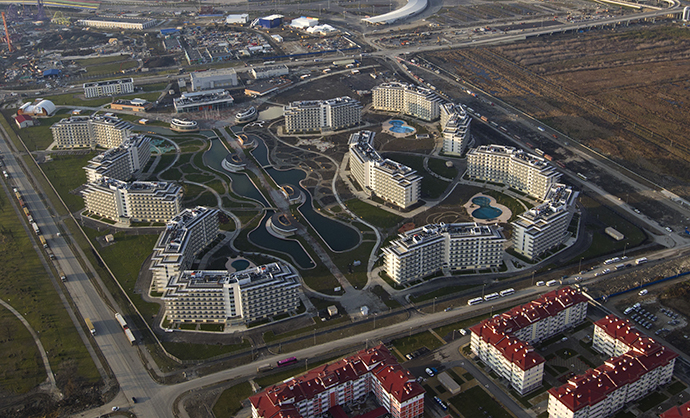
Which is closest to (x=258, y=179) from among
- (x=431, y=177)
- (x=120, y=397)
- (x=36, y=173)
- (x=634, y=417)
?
(x=431, y=177)

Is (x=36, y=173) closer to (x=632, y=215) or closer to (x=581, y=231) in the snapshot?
(x=581, y=231)

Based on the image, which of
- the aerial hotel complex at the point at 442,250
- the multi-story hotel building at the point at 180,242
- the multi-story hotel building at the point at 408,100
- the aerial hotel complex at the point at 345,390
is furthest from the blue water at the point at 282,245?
the multi-story hotel building at the point at 408,100

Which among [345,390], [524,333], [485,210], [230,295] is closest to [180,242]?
[230,295]

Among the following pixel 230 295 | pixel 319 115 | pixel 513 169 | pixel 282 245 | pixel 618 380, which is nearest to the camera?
pixel 618 380

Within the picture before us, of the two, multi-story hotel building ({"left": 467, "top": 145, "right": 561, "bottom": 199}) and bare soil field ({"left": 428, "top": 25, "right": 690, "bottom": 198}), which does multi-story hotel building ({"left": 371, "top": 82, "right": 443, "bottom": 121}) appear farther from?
multi-story hotel building ({"left": 467, "top": 145, "right": 561, "bottom": 199})

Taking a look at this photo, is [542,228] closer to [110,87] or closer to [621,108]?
[621,108]

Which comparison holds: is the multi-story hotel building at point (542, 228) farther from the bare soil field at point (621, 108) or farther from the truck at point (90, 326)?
the truck at point (90, 326)
